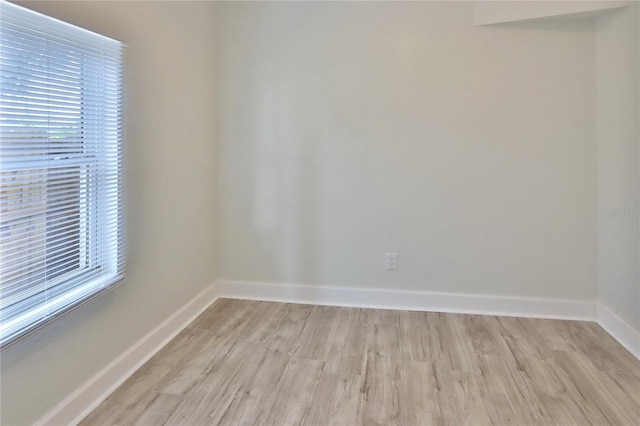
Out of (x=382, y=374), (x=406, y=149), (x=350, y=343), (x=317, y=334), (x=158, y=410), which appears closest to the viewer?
A: (x=158, y=410)

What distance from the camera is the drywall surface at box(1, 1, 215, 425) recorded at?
157 cm

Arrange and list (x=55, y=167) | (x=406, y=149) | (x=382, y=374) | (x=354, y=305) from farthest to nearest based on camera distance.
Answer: (x=354, y=305) < (x=406, y=149) < (x=382, y=374) < (x=55, y=167)

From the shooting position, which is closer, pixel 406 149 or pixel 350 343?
pixel 350 343

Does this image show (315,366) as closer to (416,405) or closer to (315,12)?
(416,405)

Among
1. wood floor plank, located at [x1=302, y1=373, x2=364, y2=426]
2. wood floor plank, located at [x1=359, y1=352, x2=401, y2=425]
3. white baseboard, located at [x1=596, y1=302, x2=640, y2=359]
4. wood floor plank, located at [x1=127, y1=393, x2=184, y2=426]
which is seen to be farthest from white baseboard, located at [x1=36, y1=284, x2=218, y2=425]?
white baseboard, located at [x1=596, y1=302, x2=640, y2=359]

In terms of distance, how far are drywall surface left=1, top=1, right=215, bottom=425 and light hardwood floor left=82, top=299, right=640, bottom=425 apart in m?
0.25

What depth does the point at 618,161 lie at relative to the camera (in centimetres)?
246

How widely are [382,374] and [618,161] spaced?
1967mm

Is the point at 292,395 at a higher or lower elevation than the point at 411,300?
lower

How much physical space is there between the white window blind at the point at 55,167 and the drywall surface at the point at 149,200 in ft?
0.39

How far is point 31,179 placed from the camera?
4.73 ft

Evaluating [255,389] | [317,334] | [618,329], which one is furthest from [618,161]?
[255,389]

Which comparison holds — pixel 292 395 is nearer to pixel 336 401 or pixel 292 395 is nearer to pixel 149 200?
pixel 336 401

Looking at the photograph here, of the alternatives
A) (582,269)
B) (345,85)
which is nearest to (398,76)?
(345,85)
